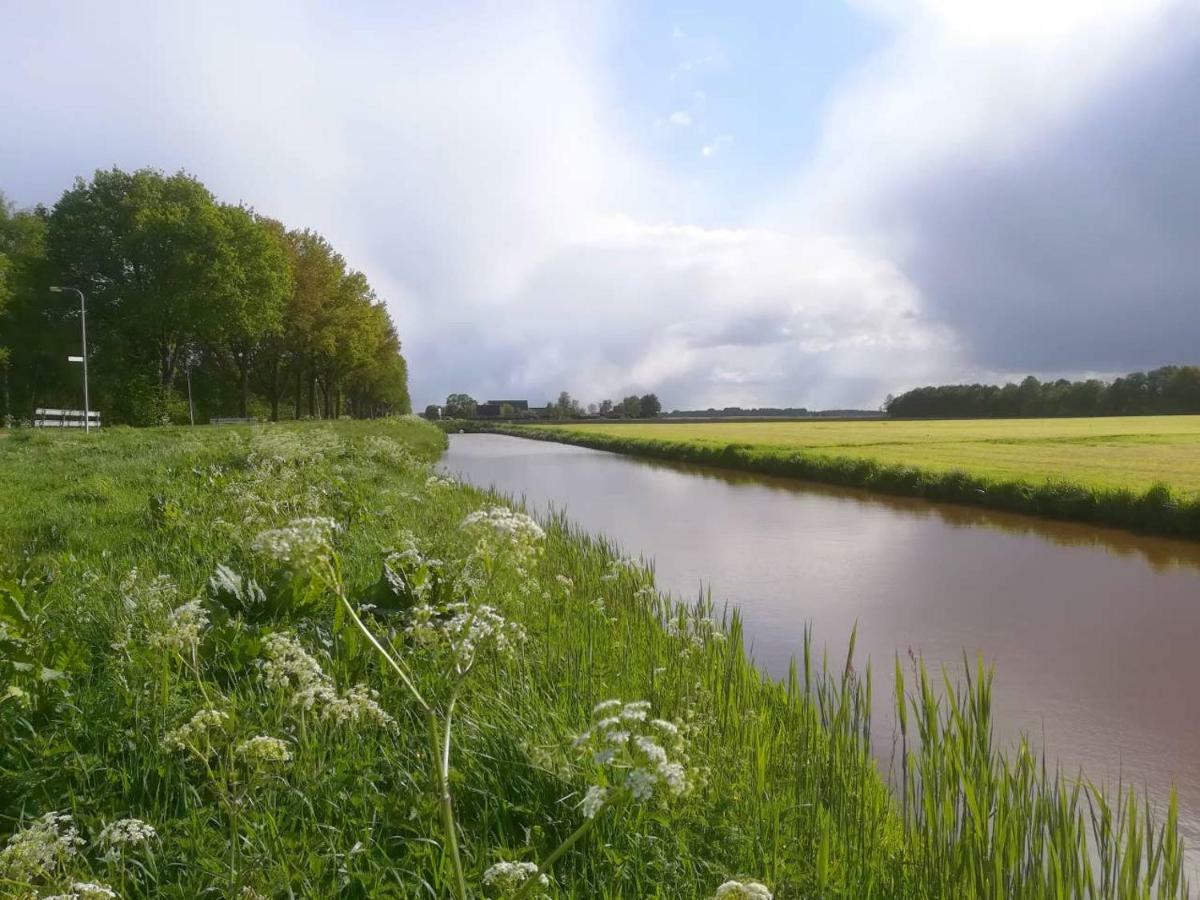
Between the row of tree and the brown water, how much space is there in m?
25.0

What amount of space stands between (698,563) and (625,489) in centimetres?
1223

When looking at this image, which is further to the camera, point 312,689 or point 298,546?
point 312,689

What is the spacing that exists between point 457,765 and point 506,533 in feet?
4.19

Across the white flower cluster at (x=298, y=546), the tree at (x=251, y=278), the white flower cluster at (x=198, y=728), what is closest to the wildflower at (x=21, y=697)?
the white flower cluster at (x=198, y=728)

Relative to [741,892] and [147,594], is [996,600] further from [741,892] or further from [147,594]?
[741,892]

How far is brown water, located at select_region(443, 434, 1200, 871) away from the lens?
589 cm

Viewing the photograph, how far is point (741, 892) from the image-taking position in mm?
1815

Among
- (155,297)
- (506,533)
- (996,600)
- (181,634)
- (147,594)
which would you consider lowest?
(996,600)

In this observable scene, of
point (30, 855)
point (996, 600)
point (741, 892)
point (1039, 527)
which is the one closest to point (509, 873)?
point (741, 892)

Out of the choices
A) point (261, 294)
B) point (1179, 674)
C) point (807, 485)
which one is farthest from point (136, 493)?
point (261, 294)

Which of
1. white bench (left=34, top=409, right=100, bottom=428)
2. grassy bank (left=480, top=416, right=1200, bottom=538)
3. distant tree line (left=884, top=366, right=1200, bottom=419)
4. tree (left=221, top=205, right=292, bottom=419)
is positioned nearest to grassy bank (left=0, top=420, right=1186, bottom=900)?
grassy bank (left=480, top=416, right=1200, bottom=538)

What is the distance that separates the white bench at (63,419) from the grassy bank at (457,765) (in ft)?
114

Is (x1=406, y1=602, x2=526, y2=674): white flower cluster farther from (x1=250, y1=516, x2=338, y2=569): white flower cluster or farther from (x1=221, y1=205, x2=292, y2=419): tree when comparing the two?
(x1=221, y1=205, x2=292, y2=419): tree

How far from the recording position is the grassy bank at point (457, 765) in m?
2.42
